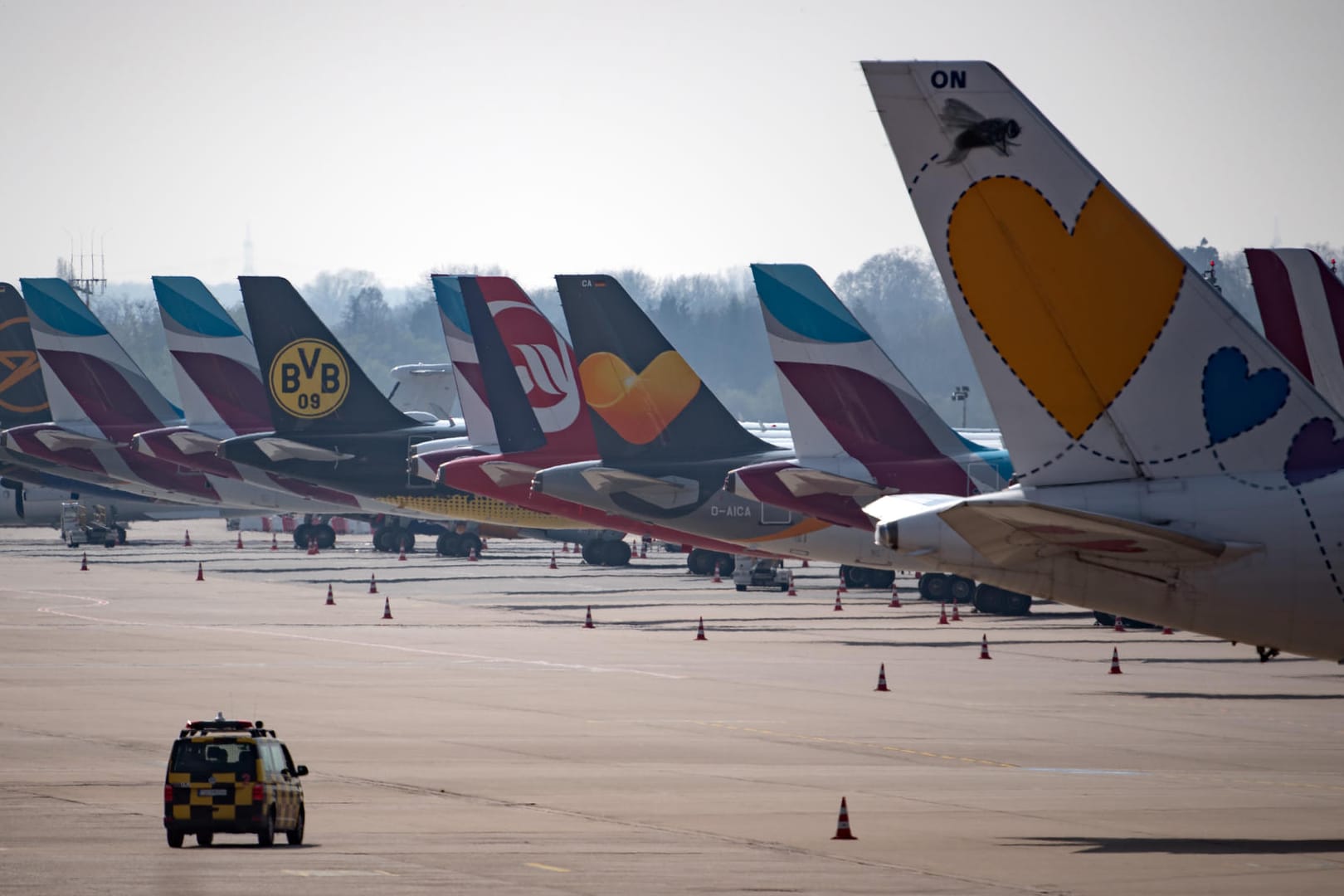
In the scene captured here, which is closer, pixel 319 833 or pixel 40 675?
pixel 319 833

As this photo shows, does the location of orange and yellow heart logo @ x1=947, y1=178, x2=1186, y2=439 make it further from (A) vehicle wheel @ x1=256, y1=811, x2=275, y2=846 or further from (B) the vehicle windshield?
(A) vehicle wheel @ x1=256, y1=811, x2=275, y2=846

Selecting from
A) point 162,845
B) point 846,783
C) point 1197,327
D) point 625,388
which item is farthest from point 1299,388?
point 625,388

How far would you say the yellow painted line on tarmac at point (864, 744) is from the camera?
26.0 m

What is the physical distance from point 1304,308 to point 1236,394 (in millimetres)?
11206

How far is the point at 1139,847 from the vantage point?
19.1 meters

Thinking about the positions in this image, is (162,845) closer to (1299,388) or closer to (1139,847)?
(1139,847)

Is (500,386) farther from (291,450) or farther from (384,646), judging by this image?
(384,646)

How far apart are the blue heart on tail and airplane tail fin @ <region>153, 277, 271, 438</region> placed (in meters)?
62.1

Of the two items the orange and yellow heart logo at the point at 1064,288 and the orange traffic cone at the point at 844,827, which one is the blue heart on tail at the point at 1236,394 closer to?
the orange and yellow heart logo at the point at 1064,288

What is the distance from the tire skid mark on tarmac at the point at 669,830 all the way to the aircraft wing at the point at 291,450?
45.1 m

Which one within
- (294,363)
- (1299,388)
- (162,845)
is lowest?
(162,845)

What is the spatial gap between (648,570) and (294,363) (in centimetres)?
1869

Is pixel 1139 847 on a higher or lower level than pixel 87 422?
lower

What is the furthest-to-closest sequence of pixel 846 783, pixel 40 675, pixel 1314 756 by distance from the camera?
pixel 40 675 < pixel 1314 756 < pixel 846 783
